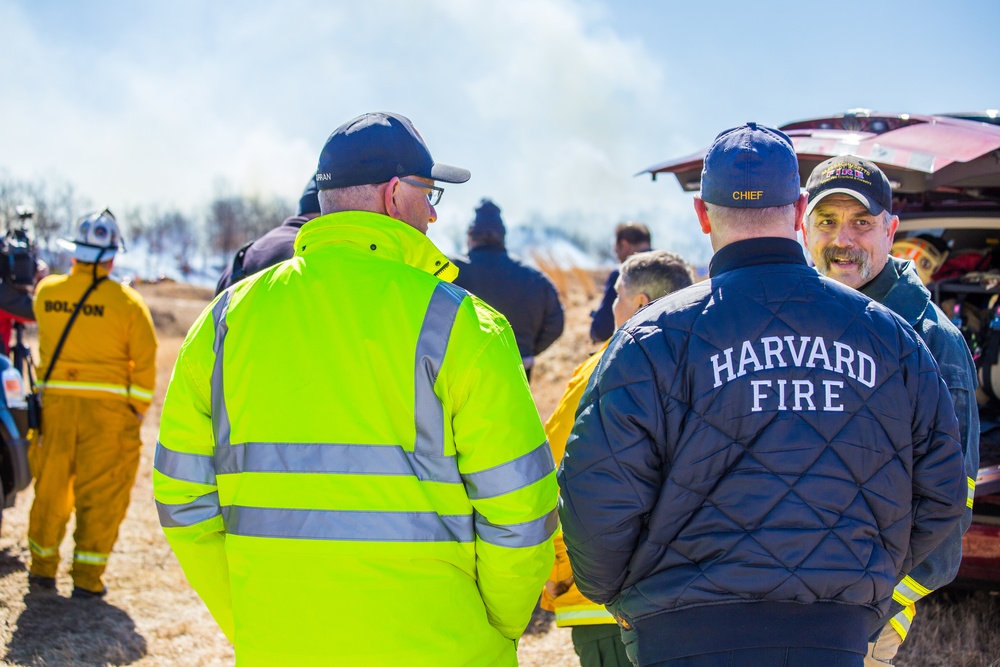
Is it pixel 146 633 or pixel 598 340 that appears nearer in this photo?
pixel 146 633

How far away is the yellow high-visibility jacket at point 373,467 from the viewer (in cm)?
188

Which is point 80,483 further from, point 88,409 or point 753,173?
point 753,173

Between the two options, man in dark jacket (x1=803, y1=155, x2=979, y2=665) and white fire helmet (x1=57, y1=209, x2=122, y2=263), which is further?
white fire helmet (x1=57, y1=209, x2=122, y2=263)

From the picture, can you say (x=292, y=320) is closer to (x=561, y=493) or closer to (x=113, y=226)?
(x=561, y=493)

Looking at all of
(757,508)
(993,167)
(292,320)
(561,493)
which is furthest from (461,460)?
(993,167)

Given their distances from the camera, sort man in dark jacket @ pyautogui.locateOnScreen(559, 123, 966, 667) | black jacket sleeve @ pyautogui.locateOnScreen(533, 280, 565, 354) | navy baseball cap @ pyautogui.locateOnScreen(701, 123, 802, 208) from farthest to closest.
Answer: black jacket sleeve @ pyautogui.locateOnScreen(533, 280, 565, 354), navy baseball cap @ pyautogui.locateOnScreen(701, 123, 802, 208), man in dark jacket @ pyautogui.locateOnScreen(559, 123, 966, 667)

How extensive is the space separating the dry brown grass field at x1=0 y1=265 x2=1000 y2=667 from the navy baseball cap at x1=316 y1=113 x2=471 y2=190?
9.28ft

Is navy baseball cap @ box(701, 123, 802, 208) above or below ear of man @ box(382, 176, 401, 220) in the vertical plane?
above

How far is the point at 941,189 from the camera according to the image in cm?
429

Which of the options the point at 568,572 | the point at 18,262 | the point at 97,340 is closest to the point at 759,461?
the point at 568,572

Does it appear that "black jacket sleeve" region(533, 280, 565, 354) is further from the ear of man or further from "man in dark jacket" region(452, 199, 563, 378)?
the ear of man

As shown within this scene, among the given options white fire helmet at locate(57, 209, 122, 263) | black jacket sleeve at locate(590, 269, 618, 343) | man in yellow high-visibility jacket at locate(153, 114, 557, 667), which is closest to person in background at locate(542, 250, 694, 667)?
man in yellow high-visibility jacket at locate(153, 114, 557, 667)

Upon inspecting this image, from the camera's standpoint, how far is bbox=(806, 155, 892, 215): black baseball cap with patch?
2826 millimetres

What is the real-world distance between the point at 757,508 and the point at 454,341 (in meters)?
0.77
